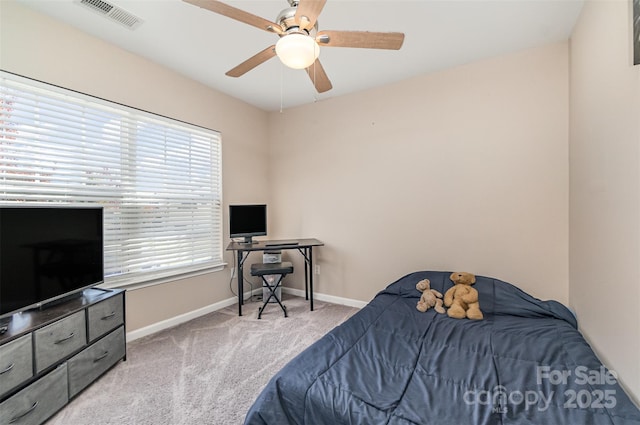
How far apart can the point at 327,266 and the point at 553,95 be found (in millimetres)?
2958

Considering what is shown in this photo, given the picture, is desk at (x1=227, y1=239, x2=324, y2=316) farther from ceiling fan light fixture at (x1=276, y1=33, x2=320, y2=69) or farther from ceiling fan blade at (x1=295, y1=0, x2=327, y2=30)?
ceiling fan blade at (x1=295, y1=0, x2=327, y2=30)

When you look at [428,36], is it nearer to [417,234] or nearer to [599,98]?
[599,98]

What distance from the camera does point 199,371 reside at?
2.13 metres

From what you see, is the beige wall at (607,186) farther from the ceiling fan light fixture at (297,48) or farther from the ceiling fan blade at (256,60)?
the ceiling fan blade at (256,60)

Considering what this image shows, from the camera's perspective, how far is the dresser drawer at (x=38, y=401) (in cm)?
144

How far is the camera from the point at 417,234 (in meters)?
3.09

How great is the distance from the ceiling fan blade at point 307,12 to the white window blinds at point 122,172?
2077 millimetres

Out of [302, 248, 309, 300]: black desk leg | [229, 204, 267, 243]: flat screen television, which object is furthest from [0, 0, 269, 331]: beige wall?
[302, 248, 309, 300]: black desk leg

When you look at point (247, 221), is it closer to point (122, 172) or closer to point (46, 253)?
point (122, 172)

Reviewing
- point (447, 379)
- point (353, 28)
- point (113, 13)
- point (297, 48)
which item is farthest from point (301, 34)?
point (447, 379)

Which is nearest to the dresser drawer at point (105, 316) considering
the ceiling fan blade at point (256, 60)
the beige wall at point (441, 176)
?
the ceiling fan blade at point (256, 60)

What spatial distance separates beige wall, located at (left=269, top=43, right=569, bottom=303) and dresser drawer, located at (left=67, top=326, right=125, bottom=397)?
2.26 m

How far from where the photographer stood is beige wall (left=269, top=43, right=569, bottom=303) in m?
2.49

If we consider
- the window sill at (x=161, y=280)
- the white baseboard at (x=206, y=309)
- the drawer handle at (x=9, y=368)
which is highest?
the window sill at (x=161, y=280)
